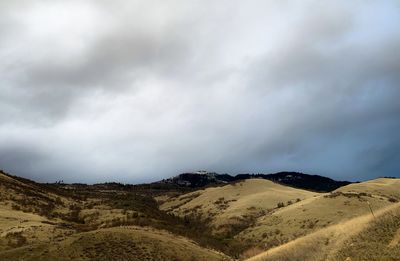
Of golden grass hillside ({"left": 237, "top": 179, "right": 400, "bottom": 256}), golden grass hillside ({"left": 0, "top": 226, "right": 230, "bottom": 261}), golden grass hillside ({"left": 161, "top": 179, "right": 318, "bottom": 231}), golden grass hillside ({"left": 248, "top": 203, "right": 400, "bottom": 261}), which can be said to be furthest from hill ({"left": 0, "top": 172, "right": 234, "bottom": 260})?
golden grass hillside ({"left": 161, "top": 179, "right": 318, "bottom": 231})

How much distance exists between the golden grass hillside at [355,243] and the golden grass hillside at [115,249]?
12511 millimetres

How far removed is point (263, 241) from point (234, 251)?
341 inches

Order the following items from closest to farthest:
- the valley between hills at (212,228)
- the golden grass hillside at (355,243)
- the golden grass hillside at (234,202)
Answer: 1. the golden grass hillside at (355,243)
2. the valley between hills at (212,228)
3. the golden grass hillside at (234,202)

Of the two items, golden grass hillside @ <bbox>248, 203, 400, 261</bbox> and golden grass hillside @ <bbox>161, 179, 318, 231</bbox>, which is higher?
golden grass hillside @ <bbox>161, 179, 318, 231</bbox>

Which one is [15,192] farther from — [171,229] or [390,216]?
[390,216]

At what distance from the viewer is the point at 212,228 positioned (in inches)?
2896

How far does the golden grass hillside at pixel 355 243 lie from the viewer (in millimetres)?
20266

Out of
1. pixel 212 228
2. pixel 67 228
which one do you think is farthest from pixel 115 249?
pixel 212 228

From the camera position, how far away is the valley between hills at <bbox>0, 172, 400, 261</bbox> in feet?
80.9

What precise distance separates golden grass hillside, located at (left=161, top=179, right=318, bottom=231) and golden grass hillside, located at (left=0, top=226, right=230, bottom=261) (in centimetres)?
3068

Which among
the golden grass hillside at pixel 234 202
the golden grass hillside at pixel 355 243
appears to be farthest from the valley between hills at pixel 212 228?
the golden grass hillside at pixel 234 202

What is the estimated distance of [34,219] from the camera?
48.5 meters

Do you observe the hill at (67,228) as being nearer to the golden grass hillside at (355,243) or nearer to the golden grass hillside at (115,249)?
the golden grass hillside at (115,249)

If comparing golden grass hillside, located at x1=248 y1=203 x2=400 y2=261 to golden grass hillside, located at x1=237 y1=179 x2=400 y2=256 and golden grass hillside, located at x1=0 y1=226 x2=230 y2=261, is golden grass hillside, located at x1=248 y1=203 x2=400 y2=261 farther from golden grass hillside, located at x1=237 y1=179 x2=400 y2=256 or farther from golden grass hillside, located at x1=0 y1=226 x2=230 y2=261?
golden grass hillside, located at x1=237 y1=179 x2=400 y2=256
